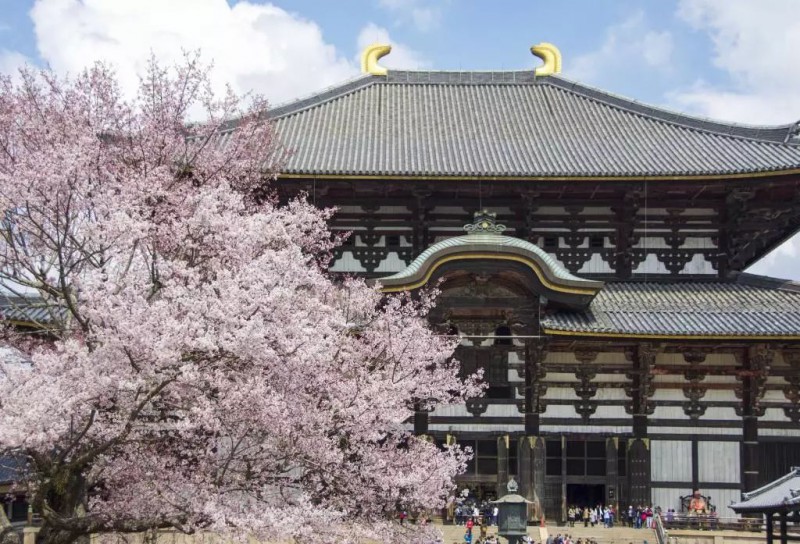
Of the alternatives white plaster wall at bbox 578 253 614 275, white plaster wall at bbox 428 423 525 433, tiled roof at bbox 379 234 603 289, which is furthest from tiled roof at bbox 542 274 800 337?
white plaster wall at bbox 428 423 525 433

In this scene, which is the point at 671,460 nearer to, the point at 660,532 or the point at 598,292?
the point at 660,532

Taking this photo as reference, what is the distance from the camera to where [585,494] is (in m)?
27.8

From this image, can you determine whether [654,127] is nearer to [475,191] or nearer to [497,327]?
[475,191]

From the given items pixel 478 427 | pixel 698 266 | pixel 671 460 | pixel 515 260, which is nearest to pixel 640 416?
pixel 671 460

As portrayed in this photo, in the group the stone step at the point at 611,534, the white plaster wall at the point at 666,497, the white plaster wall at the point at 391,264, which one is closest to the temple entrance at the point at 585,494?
the white plaster wall at the point at 666,497

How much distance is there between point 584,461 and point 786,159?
35.5 ft

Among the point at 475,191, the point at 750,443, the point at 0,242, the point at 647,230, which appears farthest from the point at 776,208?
the point at 0,242

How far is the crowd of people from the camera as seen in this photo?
2653 cm

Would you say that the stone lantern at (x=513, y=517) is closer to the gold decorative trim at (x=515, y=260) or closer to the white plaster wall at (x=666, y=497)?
the gold decorative trim at (x=515, y=260)

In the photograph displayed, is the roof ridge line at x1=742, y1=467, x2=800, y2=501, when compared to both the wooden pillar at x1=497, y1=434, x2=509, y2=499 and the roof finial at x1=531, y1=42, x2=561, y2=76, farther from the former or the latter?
the roof finial at x1=531, y1=42, x2=561, y2=76

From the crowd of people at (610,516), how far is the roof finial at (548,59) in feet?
58.7

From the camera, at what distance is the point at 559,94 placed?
3712 centimetres

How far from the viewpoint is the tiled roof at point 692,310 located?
26.5 m

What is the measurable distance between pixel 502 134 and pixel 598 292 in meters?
8.76
